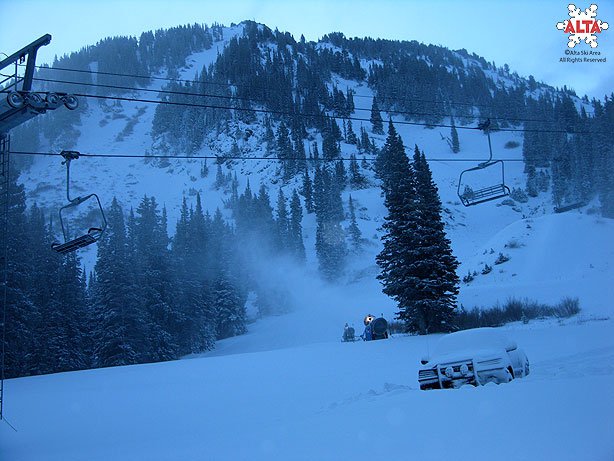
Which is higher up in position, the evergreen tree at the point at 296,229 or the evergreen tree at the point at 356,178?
the evergreen tree at the point at 356,178

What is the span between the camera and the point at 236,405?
13.2 meters

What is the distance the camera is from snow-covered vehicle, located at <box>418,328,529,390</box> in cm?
1032

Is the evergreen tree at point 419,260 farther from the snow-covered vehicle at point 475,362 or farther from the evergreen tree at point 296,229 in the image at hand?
the evergreen tree at point 296,229

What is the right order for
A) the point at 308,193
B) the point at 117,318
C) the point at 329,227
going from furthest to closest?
the point at 308,193 < the point at 329,227 < the point at 117,318

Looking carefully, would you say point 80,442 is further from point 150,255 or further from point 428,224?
point 150,255

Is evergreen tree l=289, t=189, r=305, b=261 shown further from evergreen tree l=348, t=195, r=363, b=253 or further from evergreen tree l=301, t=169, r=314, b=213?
evergreen tree l=348, t=195, r=363, b=253

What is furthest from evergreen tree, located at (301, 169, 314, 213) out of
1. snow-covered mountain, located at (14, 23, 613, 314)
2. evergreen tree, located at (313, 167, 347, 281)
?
evergreen tree, located at (313, 167, 347, 281)

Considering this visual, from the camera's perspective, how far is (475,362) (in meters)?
10.5

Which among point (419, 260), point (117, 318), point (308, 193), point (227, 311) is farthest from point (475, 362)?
point (308, 193)

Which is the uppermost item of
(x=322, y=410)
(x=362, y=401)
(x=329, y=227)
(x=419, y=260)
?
(x=329, y=227)

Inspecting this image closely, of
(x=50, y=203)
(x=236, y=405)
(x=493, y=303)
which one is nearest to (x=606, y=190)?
(x=493, y=303)

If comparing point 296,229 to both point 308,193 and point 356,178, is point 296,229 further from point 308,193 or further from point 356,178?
point 356,178

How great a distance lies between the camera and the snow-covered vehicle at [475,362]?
10320 mm

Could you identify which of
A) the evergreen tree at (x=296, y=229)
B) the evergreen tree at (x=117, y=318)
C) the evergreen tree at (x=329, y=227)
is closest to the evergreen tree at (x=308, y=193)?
the evergreen tree at (x=329, y=227)
